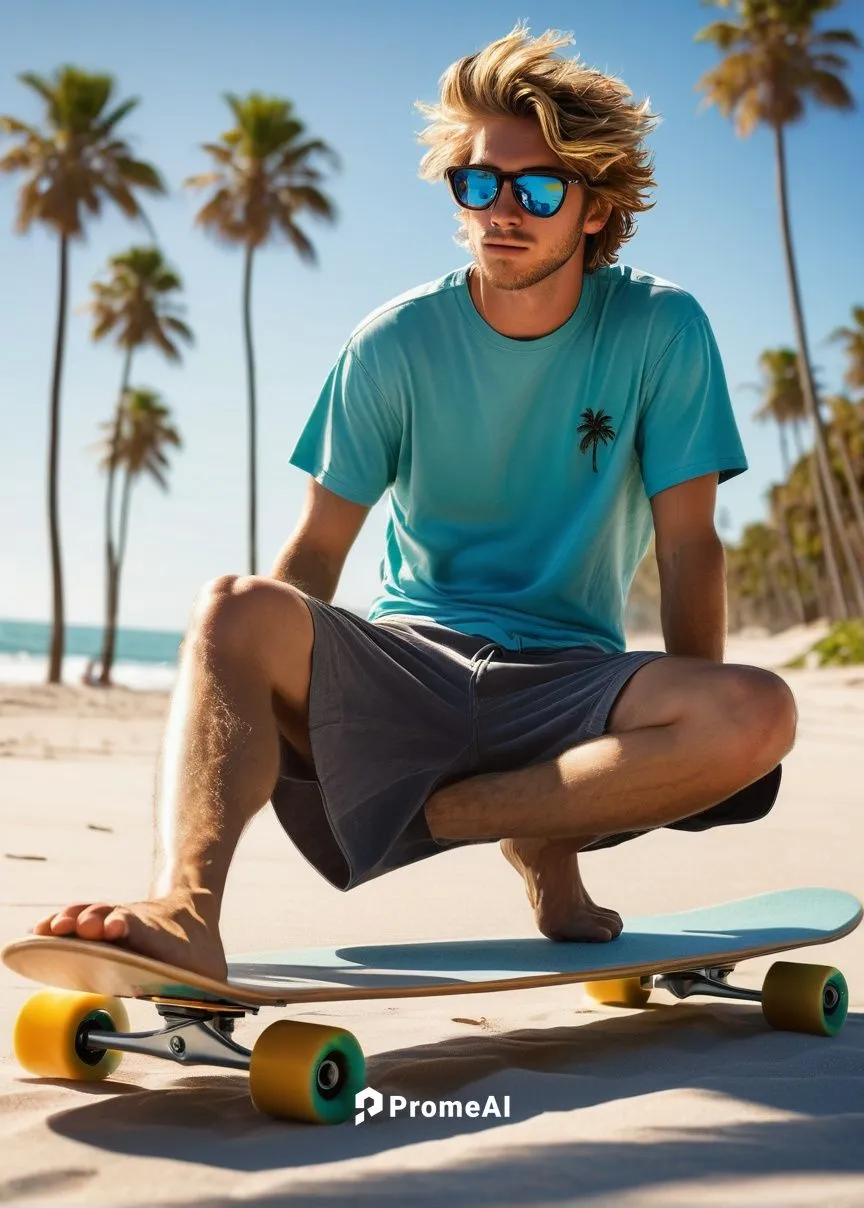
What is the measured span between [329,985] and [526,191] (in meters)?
1.70

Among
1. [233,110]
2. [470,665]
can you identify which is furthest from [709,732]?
[233,110]

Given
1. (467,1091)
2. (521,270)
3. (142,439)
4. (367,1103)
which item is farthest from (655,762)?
(142,439)

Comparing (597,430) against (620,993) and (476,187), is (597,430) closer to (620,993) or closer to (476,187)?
(476,187)

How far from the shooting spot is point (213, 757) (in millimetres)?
2088

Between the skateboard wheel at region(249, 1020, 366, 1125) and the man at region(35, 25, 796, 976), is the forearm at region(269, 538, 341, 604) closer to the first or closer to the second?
the man at region(35, 25, 796, 976)

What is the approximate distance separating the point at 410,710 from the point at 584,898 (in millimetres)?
621

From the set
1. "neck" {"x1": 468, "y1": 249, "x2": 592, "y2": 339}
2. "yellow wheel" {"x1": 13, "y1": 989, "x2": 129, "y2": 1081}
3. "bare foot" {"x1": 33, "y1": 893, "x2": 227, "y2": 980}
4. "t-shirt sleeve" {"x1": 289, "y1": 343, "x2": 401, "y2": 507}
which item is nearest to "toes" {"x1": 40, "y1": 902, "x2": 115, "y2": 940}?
"bare foot" {"x1": 33, "y1": 893, "x2": 227, "y2": 980}

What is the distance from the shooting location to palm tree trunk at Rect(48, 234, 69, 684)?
24.4 m

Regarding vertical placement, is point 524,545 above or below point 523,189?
below

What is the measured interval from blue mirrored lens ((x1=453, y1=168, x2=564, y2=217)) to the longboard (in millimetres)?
1527

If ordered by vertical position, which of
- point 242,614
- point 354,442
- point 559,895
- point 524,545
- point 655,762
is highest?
point 354,442

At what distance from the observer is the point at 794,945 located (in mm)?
2723

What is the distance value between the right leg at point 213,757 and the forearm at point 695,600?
2.79 ft

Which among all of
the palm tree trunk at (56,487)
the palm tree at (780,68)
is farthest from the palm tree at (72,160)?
the palm tree at (780,68)
